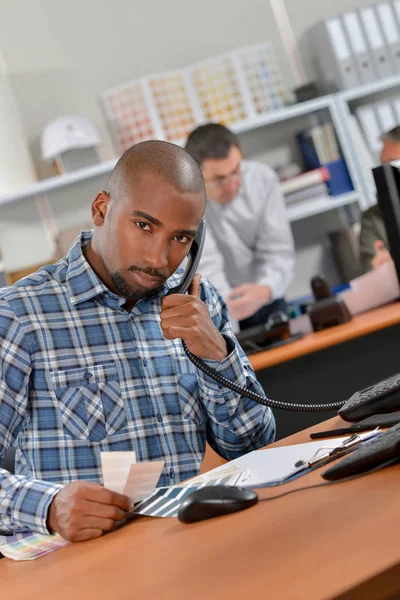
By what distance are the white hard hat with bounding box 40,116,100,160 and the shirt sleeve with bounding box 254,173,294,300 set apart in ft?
2.99

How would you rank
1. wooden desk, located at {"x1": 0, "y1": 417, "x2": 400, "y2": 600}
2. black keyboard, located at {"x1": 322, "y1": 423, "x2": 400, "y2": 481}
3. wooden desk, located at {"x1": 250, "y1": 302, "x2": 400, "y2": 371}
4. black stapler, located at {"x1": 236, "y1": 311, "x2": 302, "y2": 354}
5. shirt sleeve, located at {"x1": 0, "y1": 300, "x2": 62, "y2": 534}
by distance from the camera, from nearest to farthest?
1. wooden desk, located at {"x1": 0, "y1": 417, "x2": 400, "y2": 600}
2. black keyboard, located at {"x1": 322, "y1": 423, "x2": 400, "y2": 481}
3. shirt sleeve, located at {"x1": 0, "y1": 300, "x2": 62, "y2": 534}
4. wooden desk, located at {"x1": 250, "y1": 302, "x2": 400, "y2": 371}
5. black stapler, located at {"x1": 236, "y1": 311, "x2": 302, "y2": 354}

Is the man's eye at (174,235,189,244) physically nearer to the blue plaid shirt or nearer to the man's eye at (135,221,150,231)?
the man's eye at (135,221,150,231)

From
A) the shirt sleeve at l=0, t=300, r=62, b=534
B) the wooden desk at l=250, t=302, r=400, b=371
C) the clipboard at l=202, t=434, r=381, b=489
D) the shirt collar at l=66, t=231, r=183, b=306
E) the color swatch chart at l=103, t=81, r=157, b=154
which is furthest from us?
the color swatch chart at l=103, t=81, r=157, b=154

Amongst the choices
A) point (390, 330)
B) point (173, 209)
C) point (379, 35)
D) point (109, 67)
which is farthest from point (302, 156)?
point (173, 209)

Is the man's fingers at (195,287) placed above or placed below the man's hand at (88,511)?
above

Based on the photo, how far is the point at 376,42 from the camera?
14.8ft

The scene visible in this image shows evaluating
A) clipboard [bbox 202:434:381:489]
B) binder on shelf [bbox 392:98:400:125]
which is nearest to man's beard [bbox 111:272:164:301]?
clipboard [bbox 202:434:381:489]

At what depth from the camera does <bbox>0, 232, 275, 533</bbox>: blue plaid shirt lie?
155 cm

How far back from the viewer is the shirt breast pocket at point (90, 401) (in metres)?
1.57

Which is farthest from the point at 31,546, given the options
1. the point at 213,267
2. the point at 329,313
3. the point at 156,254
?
the point at 213,267

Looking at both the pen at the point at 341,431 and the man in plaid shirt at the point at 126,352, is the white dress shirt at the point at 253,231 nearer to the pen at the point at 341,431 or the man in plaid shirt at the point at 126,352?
the man in plaid shirt at the point at 126,352

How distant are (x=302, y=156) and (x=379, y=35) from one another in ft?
2.41

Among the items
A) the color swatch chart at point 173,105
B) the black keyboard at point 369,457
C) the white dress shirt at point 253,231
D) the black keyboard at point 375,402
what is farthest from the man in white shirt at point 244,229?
the black keyboard at point 369,457

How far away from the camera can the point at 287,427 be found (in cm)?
263
